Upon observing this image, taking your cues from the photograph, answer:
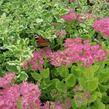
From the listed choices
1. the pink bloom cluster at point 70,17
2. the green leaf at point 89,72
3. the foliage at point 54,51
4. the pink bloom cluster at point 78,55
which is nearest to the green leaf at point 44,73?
the foliage at point 54,51

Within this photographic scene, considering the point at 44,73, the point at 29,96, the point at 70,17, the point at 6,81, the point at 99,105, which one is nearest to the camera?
the point at 29,96

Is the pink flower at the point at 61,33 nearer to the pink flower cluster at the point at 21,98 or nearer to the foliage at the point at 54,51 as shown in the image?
the foliage at the point at 54,51

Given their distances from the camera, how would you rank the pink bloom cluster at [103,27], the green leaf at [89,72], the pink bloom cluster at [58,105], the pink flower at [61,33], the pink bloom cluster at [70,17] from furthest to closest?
the pink bloom cluster at [70,17] < the pink flower at [61,33] < the pink bloom cluster at [103,27] < the green leaf at [89,72] < the pink bloom cluster at [58,105]

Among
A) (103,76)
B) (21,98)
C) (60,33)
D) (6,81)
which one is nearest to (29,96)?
(21,98)

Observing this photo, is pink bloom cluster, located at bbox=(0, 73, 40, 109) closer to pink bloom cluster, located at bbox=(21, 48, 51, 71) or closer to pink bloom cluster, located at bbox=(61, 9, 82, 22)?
pink bloom cluster, located at bbox=(21, 48, 51, 71)

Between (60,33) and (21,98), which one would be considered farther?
(60,33)

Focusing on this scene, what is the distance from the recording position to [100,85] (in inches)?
70.8

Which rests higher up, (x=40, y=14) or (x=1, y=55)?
(x=40, y=14)

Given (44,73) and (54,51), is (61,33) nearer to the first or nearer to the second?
(54,51)

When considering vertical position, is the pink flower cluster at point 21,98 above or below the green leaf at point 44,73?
above

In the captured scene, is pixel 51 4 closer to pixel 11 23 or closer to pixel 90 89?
pixel 11 23

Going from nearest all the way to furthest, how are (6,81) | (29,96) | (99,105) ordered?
(29,96) → (6,81) → (99,105)

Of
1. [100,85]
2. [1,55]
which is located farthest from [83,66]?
[1,55]

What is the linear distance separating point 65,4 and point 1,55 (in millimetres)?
804
